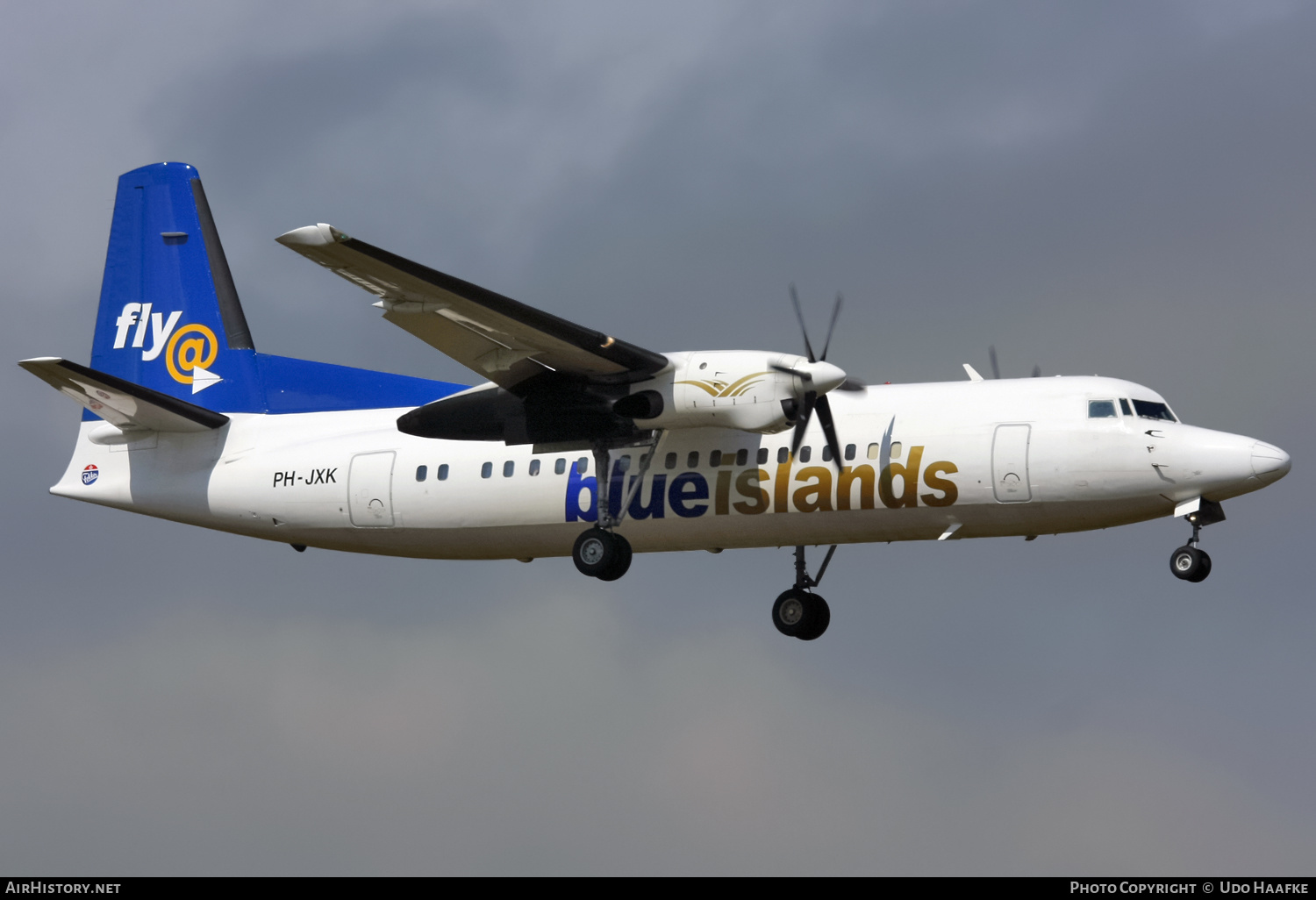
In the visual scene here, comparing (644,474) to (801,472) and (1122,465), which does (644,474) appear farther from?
(1122,465)

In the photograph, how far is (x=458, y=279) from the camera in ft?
64.0

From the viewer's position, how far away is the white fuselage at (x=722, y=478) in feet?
67.7

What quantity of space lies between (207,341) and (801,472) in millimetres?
10379

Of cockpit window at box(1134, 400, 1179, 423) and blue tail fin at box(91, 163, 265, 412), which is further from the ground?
blue tail fin at box(91, 163, 265, 412)

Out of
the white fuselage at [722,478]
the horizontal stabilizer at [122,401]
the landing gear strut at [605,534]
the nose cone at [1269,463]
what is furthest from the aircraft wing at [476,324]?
the nose cone at [1269,463]

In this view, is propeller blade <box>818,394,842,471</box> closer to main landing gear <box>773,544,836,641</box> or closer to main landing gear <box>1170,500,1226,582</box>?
main landing gear <box>773,544,836,641</box>

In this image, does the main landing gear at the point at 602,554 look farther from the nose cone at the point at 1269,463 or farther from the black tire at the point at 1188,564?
the nose cone at the point at 1269,463

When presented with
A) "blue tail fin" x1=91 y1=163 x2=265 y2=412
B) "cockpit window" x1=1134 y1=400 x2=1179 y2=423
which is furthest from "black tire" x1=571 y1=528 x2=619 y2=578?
"blue tail fin" x1=91 y1=163 x2=265 y2=412

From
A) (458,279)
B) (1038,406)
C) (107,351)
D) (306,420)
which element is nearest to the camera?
→ (458,279)

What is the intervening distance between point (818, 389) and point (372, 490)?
6.84m

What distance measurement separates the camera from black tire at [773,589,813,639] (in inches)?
960

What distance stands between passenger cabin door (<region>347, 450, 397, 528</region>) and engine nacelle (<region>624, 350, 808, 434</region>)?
161 inches

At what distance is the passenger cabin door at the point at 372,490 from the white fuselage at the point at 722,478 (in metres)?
0.02
